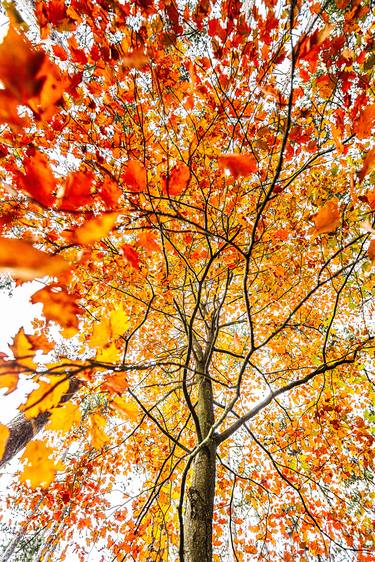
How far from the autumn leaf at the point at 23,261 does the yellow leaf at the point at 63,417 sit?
2.95 ft

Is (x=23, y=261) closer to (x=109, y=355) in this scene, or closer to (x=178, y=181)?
(x=109, y=355)

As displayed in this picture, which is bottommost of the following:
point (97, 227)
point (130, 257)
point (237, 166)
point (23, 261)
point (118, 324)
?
point (23, 261)

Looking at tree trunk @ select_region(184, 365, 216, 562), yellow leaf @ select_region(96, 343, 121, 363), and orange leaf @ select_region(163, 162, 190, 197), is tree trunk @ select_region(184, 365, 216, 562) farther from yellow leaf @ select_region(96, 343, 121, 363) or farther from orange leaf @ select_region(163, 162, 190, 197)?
orange leaf @ select_region(163, 162, 190, 197)

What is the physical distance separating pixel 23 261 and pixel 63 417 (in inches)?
37.2

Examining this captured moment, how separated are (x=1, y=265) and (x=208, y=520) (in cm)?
191

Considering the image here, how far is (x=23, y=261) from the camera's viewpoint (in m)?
0.63

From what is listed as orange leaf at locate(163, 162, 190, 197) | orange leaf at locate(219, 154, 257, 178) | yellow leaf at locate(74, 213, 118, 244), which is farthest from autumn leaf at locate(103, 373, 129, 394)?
orange leaf at locate(163, 162, 190, 197)

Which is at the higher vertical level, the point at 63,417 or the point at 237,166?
the point at 237,166

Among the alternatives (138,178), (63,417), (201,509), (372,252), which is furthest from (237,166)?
(201,509)

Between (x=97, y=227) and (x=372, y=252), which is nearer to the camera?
(x=97, y=227)

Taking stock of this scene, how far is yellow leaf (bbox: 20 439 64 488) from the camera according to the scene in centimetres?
108

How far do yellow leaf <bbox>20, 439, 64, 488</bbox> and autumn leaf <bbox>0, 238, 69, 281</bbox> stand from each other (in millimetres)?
850

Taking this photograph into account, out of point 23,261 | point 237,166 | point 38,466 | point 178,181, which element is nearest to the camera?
point 23,261

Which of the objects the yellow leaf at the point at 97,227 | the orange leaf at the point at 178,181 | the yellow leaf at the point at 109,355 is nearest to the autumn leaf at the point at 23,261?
the yellow leaf at the point at 97,227
